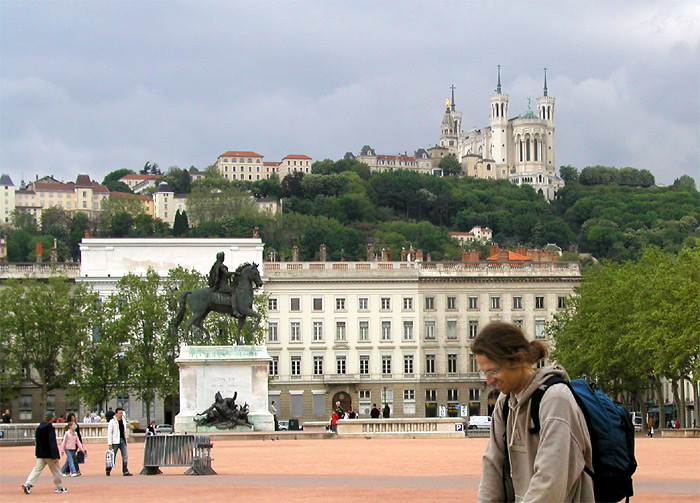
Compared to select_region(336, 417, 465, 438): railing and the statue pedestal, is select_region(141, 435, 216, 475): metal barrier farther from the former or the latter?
select_region(336, 417, 465, 438): railing

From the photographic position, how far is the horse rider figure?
40344 millimetres

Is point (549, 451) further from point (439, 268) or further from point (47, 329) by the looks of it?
point (439, 268)

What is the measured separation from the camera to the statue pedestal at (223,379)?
41188 millimetres

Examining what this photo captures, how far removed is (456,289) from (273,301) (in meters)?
13.9

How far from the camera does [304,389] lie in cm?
9788

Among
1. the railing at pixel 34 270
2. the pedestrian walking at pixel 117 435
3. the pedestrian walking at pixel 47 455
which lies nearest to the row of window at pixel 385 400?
the railing at pixel 34 270

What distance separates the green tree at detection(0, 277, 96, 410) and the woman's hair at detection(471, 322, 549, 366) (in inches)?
2858

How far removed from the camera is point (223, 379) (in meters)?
41.6

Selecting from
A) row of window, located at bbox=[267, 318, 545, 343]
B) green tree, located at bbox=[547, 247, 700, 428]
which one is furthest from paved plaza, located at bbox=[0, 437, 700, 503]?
row of window, located at bbox=[267, 318, 545, 343]

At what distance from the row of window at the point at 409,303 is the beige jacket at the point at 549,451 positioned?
3566 inches

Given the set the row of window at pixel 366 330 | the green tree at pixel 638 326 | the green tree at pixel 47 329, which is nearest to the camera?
the green tree at pixel 638 326

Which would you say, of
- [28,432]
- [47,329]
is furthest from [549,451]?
[47,329]

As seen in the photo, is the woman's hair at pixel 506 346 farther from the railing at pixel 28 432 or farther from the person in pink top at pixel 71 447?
the railing at pixel 28 432

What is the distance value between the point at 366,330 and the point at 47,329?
27.6 metres
